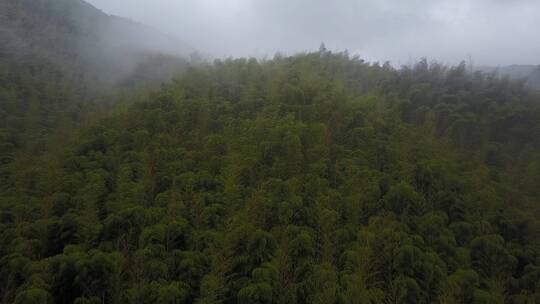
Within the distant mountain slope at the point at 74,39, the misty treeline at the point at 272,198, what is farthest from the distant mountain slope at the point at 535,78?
the distant mountain slope at the point at 74,39

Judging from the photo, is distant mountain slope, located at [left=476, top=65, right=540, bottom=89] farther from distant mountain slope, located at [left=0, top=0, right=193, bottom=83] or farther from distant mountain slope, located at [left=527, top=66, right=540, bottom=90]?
distant mountain slope, located at [left=0, top=0, right=193, bottom=83]

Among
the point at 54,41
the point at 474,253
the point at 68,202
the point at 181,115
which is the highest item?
the point at 54,41

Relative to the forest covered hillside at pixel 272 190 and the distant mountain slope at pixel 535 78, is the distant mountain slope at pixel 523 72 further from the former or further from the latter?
the forest covered hillside at pixel 272 190

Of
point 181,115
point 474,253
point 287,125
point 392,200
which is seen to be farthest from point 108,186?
point 474,253

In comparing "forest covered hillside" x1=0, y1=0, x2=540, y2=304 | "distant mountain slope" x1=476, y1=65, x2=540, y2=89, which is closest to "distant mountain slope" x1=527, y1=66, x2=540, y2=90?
"distant mountain slope" x1=476, y1=65, x2=540, y2=89

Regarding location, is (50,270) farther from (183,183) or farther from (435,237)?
(435,237)

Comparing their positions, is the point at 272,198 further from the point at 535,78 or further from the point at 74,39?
the point at 74,39
